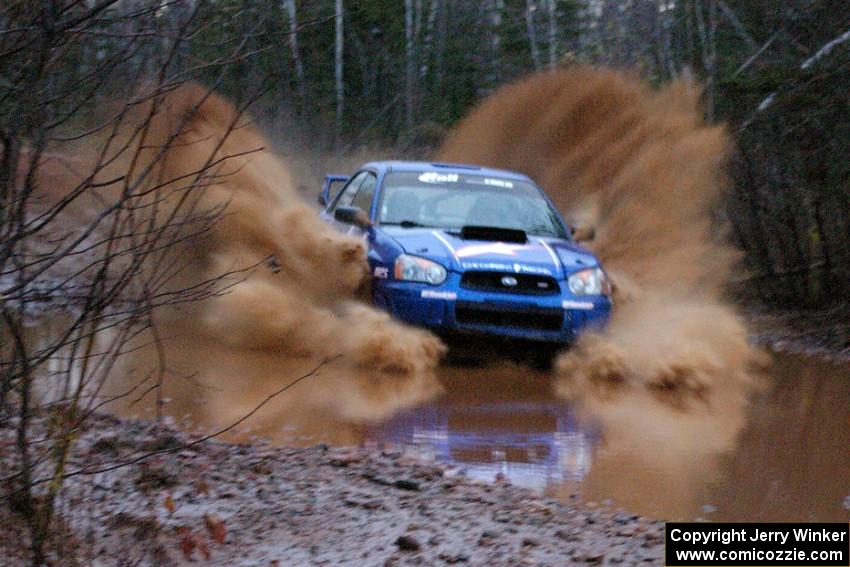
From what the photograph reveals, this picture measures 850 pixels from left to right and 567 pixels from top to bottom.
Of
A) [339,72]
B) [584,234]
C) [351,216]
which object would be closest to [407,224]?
[351,216]

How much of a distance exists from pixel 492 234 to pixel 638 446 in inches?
132

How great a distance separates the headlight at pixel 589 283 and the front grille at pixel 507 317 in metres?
0.28

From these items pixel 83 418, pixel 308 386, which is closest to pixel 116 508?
pixel 83 418

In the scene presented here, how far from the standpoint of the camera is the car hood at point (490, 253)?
31.2 ft

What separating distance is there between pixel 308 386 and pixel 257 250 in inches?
89.6

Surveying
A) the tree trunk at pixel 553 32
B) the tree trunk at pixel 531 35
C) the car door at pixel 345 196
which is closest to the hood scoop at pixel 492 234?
the car door at pixel 345 196

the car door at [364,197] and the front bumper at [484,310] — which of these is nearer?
the front bumper at [484,310]

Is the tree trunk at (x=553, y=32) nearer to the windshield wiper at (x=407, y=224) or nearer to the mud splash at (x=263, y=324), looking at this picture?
the mud splash at (x=263, y=324)

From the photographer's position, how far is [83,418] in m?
4.08

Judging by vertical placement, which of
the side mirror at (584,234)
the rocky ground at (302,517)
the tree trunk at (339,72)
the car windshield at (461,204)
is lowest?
the rocky ground at (302,517)

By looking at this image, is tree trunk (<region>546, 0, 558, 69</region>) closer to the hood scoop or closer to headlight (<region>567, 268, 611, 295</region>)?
the hood scoop

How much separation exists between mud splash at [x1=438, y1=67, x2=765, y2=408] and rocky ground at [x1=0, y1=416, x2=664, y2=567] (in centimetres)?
344

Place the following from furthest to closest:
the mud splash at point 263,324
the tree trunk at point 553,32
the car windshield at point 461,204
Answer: the tree trunk at point 553,32
the car windshield at point 461,204
the mud splash at point 263,324

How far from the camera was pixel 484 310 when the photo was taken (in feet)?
30.8
